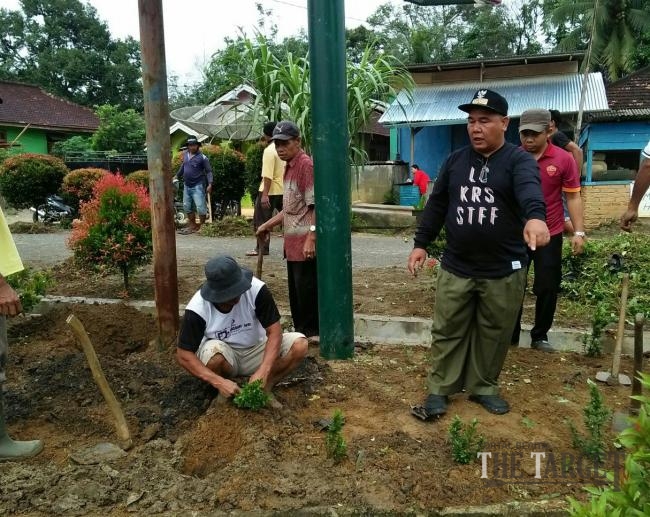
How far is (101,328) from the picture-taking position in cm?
495

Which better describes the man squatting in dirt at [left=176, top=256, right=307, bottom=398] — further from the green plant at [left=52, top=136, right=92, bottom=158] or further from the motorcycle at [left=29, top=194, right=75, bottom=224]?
the green plant at [left=52, top=136, right=92, bottom=158]

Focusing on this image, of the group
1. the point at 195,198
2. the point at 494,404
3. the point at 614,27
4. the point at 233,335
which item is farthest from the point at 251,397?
the point at 614,27

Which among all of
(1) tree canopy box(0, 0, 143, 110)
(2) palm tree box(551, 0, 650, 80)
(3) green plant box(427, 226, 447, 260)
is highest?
(1) tree canopy box(0, 0, 143, 110)

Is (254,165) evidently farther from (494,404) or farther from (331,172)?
(494,404)

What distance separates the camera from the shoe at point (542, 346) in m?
4.57

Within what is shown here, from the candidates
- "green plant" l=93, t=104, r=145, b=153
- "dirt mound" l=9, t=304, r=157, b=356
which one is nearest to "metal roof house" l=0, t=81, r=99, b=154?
"green plant" l=93, t=104, r=145, b=153

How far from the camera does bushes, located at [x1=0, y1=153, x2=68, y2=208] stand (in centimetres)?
1388

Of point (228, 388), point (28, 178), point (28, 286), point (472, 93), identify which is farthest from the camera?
point (472, 93)

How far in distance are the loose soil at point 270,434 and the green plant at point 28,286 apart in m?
0.36

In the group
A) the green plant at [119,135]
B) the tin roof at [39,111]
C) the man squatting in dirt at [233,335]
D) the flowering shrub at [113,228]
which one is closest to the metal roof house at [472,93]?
the flowering shrub at [113,228]

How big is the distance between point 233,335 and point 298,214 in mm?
1342

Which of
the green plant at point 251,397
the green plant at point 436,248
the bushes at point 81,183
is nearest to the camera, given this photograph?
the green plant at point 251,397

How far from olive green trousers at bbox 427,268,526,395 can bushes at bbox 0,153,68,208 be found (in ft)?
42.8

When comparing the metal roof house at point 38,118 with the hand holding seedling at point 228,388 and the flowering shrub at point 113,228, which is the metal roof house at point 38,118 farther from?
the hand holding seedling at point 228,388
